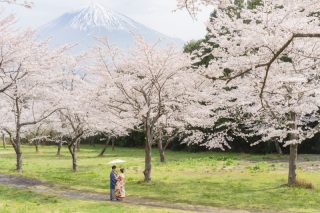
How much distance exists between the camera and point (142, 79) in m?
11.4

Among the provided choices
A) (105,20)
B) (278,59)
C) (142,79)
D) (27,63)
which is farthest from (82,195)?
(105,20)

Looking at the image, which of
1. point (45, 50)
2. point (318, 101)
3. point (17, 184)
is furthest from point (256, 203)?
point (45, 50)

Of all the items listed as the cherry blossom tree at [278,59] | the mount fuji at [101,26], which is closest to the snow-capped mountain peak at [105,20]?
the mount fuji at [101,26]

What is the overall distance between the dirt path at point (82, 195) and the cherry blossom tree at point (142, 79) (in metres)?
2.96

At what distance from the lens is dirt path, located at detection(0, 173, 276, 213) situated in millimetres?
8461

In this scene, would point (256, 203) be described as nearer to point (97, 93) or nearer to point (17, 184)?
point (97, 93)

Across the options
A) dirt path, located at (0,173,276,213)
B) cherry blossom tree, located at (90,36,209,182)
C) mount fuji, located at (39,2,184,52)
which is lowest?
dirt path, located at (0,173,276,213)

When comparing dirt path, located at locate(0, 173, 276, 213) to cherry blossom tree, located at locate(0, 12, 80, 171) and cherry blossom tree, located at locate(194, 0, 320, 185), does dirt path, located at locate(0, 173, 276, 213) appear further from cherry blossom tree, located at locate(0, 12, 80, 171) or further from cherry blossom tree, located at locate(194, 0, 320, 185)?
cherry blossom tree, located at locate(194, 0, 320, 185)

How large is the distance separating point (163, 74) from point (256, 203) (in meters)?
6.09

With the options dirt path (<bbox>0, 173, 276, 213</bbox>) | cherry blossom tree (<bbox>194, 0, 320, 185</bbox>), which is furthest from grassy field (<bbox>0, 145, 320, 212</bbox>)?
cherry blossom tree (<bbox>194, 0, 320, 185</bbox>)

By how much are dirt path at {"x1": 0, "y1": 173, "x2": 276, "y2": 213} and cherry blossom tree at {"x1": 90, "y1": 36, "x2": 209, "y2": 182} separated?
296cm

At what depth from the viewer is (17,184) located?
1184cm

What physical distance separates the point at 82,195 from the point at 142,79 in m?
5.30

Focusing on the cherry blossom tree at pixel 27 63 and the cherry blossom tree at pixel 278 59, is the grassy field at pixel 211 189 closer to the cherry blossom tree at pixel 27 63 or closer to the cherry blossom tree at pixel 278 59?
the cherry blossom tree at pixel 278 59
